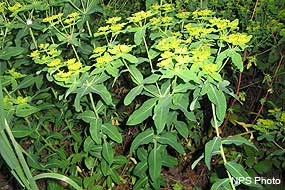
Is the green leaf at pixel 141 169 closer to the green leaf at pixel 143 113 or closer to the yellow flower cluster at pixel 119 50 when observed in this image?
the green leaf at pixel 143 113

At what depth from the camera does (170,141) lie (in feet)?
4.76

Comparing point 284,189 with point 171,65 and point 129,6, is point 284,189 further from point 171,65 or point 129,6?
point 129,6

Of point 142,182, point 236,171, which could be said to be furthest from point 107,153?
point 236,171

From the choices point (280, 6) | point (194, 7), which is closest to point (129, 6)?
point (194, 7)

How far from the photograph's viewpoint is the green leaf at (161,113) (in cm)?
114

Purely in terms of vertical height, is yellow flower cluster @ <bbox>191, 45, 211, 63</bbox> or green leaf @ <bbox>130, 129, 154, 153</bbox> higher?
yellow flower cluster @ <bbox>191, 45, 211, 63</bbox>

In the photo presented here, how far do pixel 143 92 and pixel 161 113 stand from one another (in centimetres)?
13

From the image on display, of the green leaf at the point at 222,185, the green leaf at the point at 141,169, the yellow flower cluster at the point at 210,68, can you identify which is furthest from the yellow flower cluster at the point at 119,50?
the green leaf at the point at 141,169

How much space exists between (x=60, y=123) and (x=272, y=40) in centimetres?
109

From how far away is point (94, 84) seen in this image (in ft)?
4.07

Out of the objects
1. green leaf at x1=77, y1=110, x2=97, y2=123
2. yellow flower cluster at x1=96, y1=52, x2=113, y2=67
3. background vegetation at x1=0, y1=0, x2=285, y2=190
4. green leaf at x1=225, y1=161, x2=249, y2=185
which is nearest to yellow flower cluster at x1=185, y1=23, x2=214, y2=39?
background vegetation at x1=0, y1=0, x2=285, y2=190

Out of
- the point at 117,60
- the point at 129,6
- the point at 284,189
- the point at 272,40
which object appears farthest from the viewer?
the point at 129,6

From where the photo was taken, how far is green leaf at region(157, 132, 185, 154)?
56.9 inches

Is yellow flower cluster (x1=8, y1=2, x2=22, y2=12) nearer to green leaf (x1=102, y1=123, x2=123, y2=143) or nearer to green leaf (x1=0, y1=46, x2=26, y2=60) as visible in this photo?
green leaf (x1=0, y1=46, x2=26, y2=60)
